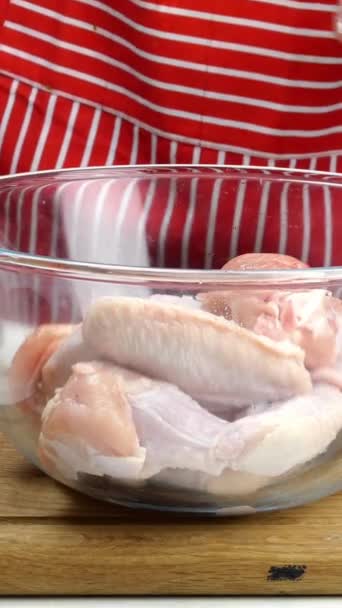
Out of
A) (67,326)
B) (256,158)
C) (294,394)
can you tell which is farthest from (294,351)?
(256,158)

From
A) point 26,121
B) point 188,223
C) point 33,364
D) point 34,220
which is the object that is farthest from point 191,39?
point 33,364

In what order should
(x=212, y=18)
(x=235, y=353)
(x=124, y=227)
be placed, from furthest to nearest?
(x=212, y=18) < (x=124, y=227) < (x=235, y=353)

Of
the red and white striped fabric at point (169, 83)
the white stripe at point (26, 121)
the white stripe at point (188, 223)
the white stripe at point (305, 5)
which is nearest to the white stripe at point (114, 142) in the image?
the red and white striped fabric at point (169, 83)

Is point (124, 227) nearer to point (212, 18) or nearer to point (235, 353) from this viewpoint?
point (235, 353)

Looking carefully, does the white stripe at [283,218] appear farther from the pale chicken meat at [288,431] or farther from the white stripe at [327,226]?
the pale chicken meat at [288,431]

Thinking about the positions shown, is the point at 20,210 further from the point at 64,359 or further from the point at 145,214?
the point at 64,359

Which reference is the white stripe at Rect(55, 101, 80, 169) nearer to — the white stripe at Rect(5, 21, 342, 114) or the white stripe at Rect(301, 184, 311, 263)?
the white stripe at Rect(5, 21, 342, 114)
